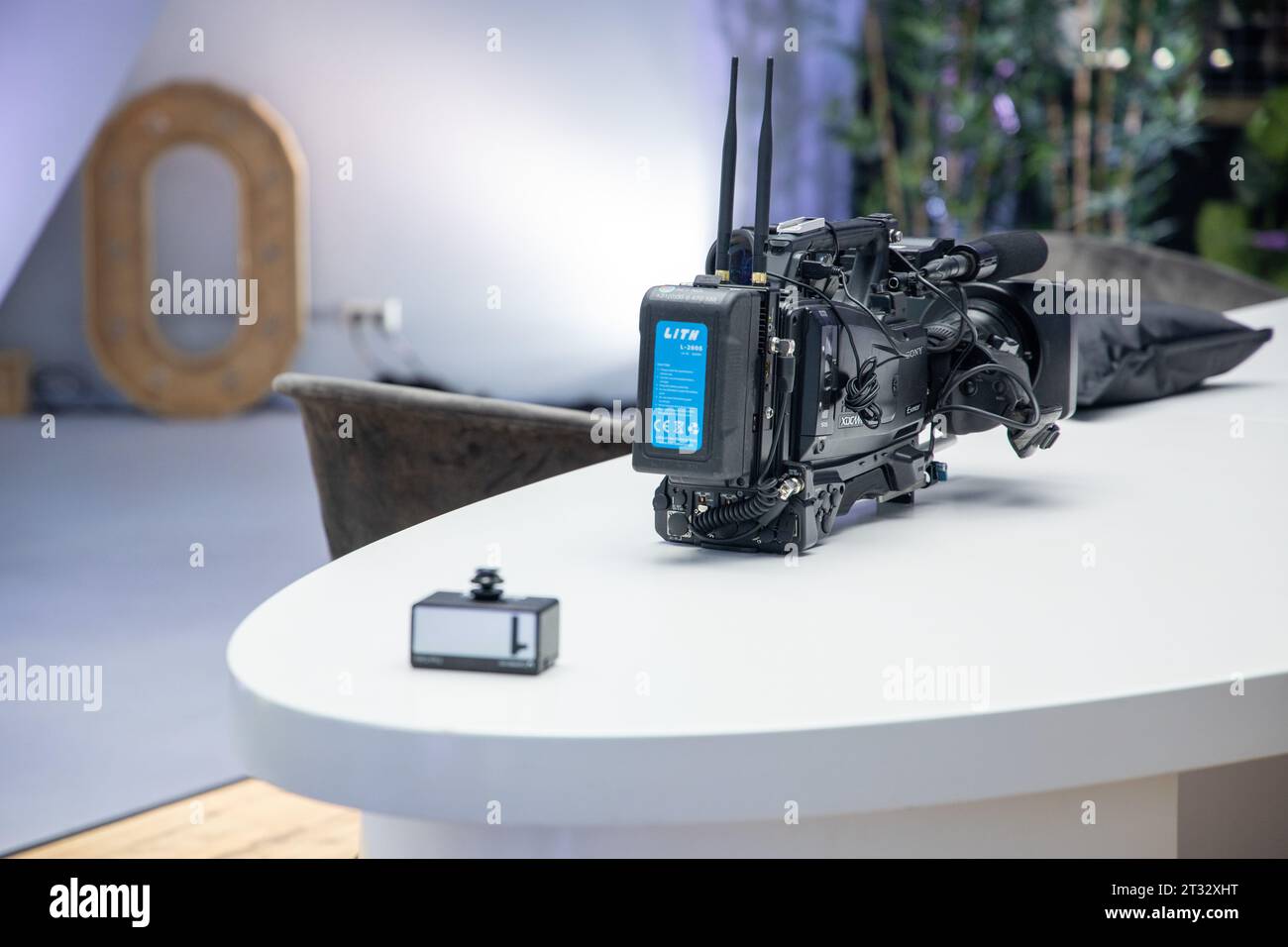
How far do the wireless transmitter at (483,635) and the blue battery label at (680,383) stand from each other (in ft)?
1.01

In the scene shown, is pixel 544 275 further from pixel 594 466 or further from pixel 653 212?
pixel 594 466

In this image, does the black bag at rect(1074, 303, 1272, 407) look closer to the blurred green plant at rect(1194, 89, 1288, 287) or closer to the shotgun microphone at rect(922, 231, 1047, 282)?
the shotgun microphone at rect(922, 231, 1047, 282)

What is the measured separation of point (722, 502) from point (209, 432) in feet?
18.0

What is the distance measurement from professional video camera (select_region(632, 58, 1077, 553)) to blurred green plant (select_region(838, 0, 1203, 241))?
183 inches

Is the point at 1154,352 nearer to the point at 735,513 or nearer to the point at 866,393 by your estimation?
the point at 866,393

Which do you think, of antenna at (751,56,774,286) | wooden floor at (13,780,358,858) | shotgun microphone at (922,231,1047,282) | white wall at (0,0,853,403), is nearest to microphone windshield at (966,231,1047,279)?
shotgun microphone at (922,231,1047,282)

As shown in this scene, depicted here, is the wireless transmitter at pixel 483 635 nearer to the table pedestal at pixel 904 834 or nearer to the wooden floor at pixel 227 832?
the table pedestal at pixel 904 834

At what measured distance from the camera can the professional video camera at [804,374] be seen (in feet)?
3.90
